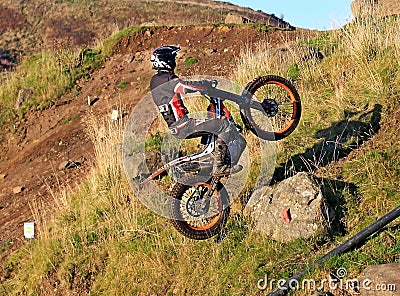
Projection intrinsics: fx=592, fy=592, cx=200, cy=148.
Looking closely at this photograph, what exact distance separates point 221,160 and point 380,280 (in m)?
2.25

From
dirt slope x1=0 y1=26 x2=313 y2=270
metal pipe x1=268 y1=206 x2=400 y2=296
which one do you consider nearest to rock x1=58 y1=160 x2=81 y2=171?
dirt slope x1=0 y1=26 x2=313 y2=270

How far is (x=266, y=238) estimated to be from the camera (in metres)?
6.73

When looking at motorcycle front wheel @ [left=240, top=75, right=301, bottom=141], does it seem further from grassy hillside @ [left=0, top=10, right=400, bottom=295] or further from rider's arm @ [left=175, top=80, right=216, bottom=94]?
grassy hillside @ [left=0, top=10, right=400, bottom=295]

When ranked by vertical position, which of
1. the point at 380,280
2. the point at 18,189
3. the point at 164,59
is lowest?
the point at 380,280

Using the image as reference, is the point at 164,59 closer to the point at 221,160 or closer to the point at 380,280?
the point at 221,160

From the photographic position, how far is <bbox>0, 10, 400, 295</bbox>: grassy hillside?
6461 millimetres

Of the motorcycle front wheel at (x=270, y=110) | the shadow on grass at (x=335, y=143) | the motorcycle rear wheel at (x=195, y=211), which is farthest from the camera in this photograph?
the shadow on grass at (x=335, y=143)

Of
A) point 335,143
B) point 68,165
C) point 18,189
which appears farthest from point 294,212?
point 18,189

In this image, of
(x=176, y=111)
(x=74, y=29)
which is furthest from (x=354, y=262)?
(x=74, y=29)

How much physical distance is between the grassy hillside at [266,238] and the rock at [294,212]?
117 millimetres

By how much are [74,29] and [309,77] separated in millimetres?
34767

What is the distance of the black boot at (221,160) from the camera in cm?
673

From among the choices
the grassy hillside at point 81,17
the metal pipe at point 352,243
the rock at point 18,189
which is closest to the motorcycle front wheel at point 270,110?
the metal pipe at point 352,243

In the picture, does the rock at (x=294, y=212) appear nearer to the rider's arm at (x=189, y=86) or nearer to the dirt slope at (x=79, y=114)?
the rider's arm at (x=189, y=86)
